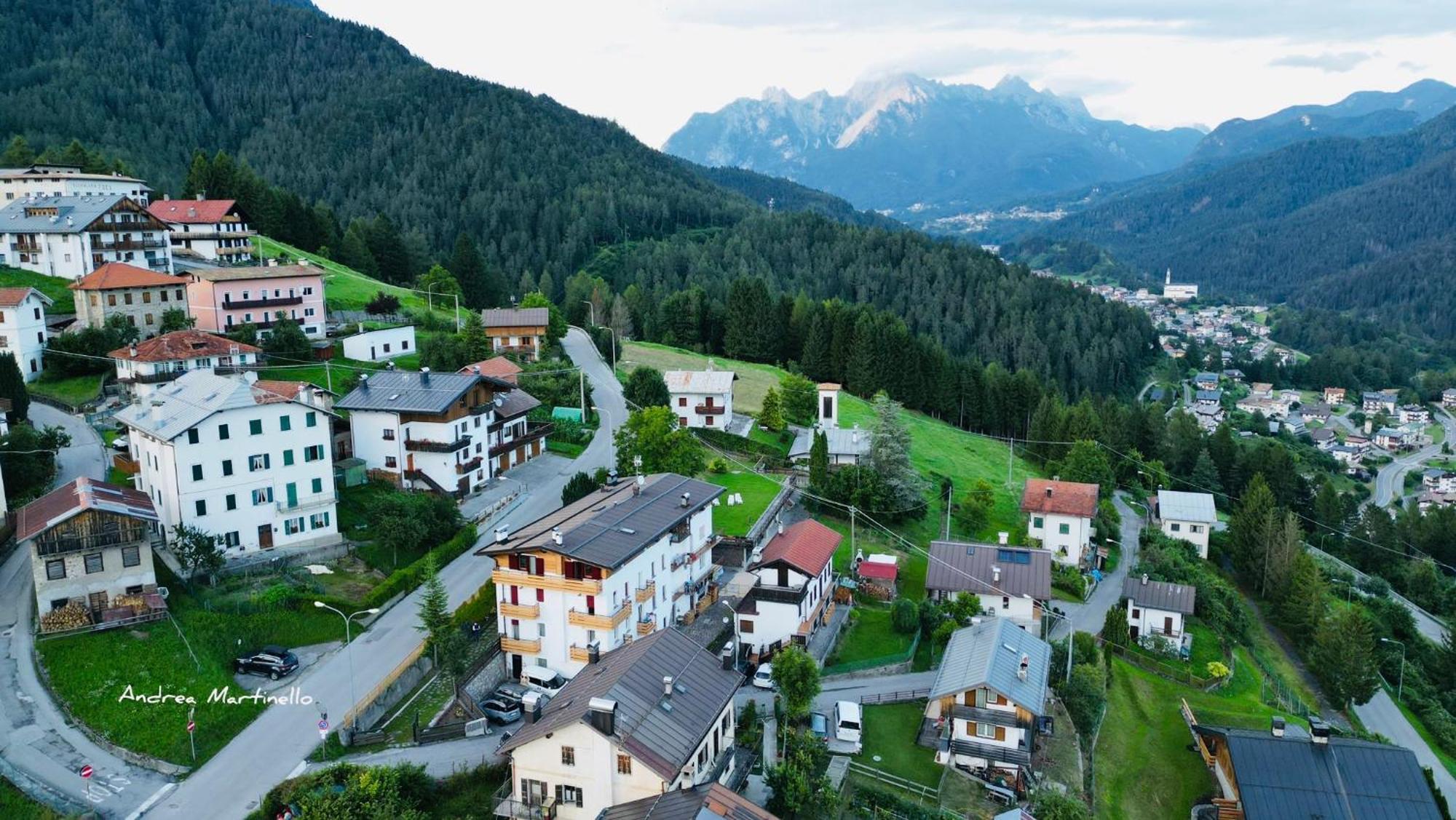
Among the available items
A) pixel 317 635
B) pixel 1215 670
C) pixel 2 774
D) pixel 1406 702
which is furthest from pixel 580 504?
pixel 1406 702

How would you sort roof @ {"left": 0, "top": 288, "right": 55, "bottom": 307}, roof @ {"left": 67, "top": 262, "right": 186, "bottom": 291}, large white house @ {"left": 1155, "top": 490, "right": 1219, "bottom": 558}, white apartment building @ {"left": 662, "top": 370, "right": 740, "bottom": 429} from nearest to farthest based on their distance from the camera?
roof @ {"left": 0, "top": 288, "right": 55, "bottom": 307} → roof @ {"left": 67, "top": 262, "right": 186, "bottom": 291} → white apartment building @ {"left": 662, "top": 370, "right": 740, "bottom": 429} → large white house @ {"left": 1155, "top": 490, "right": 1219, "bottom": 558}

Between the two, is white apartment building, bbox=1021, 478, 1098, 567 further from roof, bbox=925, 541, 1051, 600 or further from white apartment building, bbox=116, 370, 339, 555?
white apartment building, bbox=116, 370, 339, 555

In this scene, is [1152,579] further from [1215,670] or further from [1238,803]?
[1238,803]

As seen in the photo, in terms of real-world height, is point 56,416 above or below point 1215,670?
above

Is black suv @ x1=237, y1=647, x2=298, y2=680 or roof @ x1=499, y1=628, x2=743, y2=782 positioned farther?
black suv @ x1=237, y1=647, x2=298, y2=680

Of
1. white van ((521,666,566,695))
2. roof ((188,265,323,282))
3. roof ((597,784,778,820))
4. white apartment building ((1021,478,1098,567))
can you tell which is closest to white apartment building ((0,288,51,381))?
roof ((188,265,323,282))
